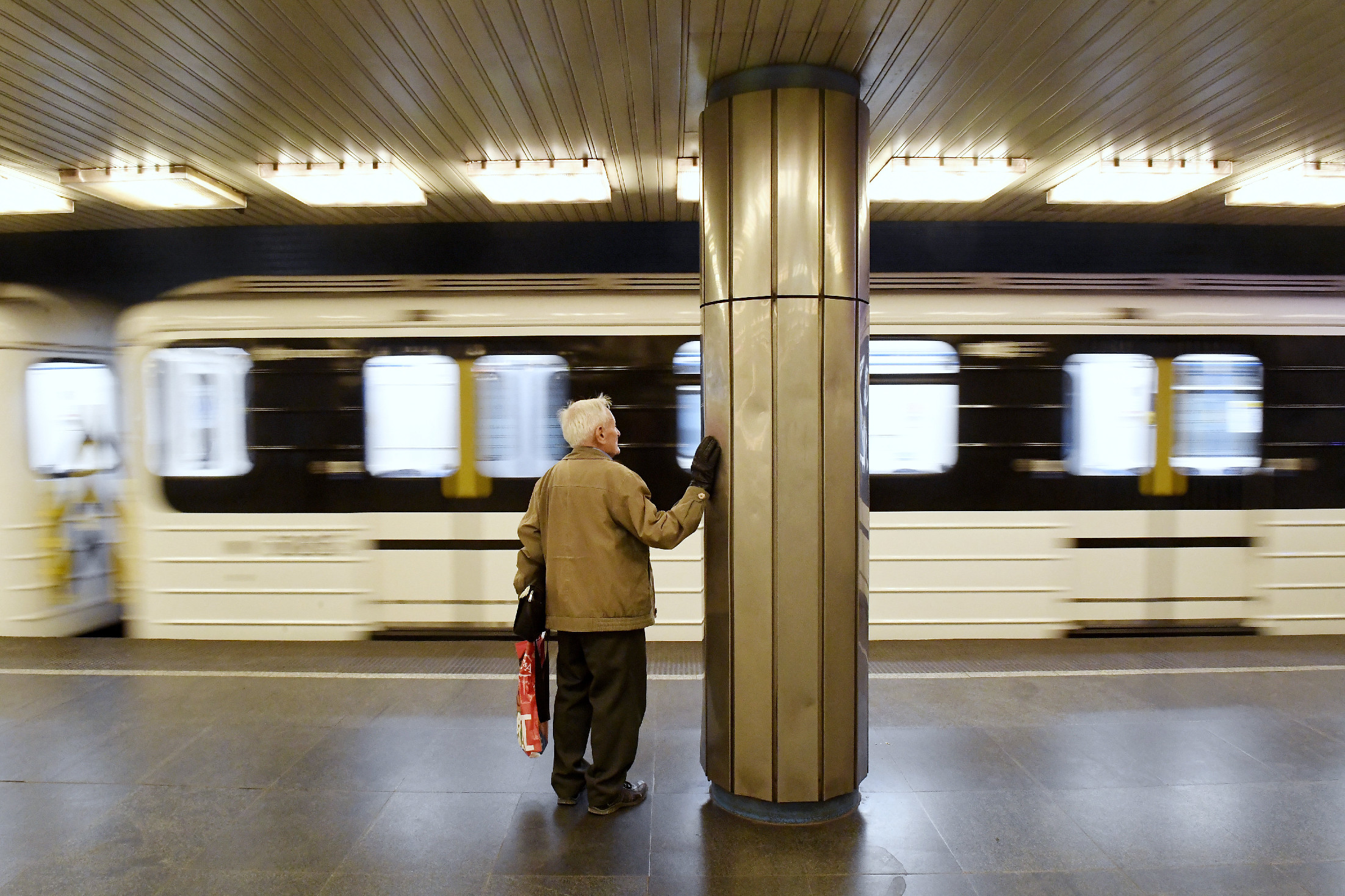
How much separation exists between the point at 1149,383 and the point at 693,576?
3429 millimetres

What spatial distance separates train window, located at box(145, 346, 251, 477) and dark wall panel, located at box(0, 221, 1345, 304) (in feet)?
7.43

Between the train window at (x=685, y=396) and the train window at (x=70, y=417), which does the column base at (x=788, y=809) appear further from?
the train window at (x=70, y=417)

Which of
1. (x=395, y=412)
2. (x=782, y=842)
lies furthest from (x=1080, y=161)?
(x=395, y=412)

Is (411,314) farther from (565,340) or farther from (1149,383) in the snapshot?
(1149,383)

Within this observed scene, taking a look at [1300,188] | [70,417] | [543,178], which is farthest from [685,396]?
[70,417]

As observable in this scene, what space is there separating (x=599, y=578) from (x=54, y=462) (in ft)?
17.2

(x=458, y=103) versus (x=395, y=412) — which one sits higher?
(x=458, y=103)

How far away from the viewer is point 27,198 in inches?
224

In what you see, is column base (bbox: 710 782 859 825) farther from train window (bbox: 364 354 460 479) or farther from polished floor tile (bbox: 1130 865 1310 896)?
train window (bbox: 364 354 460 479)

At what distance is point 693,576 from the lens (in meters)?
5.38

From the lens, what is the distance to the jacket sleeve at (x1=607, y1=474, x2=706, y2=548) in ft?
10.0

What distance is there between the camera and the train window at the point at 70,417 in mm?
5836

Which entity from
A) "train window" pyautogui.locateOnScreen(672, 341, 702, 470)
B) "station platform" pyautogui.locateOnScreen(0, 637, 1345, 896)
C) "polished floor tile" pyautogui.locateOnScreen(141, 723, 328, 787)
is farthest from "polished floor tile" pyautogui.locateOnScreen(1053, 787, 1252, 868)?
"polished floor tile" pyautogui.locateOnScreen(141, 723, 328, 787)

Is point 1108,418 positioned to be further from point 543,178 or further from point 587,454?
point 543,178
